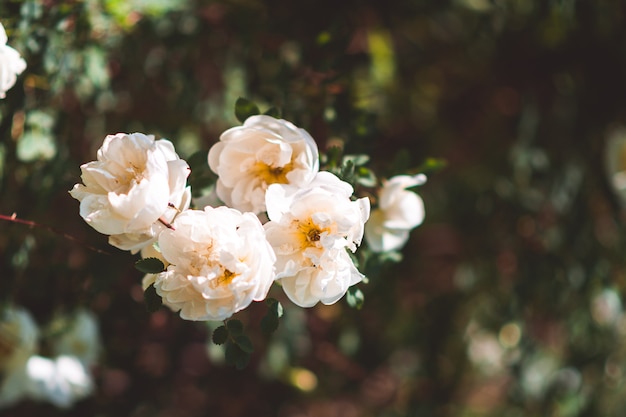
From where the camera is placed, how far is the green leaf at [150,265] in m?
0.90

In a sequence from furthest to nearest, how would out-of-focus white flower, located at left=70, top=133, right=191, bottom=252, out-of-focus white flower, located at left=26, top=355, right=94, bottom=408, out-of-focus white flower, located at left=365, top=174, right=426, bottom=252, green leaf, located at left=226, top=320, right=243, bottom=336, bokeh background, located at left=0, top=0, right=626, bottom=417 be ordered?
bokeh background, located at left=0, top=0, right=626, bottom=417 → out-of-focus white flower, located at left=26, top=355, right=94, bottom=408 → out-of-focus white flower, located at left=365, top=174, right=426, bottom=252 → green leaf, located at left=226, top=320, right=243, bottom=336 → out-of-focus white flower, located at left=70, top=133, right=191, bottom=252

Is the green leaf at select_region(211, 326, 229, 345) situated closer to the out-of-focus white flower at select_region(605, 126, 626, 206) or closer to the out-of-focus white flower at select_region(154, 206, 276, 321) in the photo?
the out-of-focus white flower at select_region(154, 206, 276, 321)

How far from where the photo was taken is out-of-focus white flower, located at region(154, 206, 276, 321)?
2.80ft

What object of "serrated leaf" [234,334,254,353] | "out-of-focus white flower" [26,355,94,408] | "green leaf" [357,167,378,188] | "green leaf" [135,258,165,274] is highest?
"green leaf" [357,167,378,188]

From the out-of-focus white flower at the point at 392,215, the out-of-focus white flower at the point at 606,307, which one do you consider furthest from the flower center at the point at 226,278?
the out-of-focus white flower at the point at 606,307

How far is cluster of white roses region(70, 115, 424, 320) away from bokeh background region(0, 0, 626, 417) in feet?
1.61

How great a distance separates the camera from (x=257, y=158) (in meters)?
0.99

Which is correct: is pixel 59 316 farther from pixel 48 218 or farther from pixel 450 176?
pixel 450 176

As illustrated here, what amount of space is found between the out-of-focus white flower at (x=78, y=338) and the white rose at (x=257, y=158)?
0.70 m

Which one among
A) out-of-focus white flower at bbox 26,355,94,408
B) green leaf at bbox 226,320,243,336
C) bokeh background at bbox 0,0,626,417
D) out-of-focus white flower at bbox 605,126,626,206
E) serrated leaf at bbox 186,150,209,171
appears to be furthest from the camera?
out-of-focus white flower at bbox 605,126,626,206

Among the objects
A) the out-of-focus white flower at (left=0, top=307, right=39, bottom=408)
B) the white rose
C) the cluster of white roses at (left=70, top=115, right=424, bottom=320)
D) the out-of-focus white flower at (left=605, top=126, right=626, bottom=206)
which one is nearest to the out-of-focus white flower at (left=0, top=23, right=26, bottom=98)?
the cluster of white roses at (left=70, top=115, right=424, bottom=320)

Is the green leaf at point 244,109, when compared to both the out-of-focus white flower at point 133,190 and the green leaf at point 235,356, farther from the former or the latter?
the green leaf at point 235,356

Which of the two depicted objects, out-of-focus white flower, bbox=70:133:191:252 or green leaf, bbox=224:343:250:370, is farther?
green leaf, bbox=224:343:250:370

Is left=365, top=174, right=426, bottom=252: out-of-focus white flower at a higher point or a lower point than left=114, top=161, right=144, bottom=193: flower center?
lower
